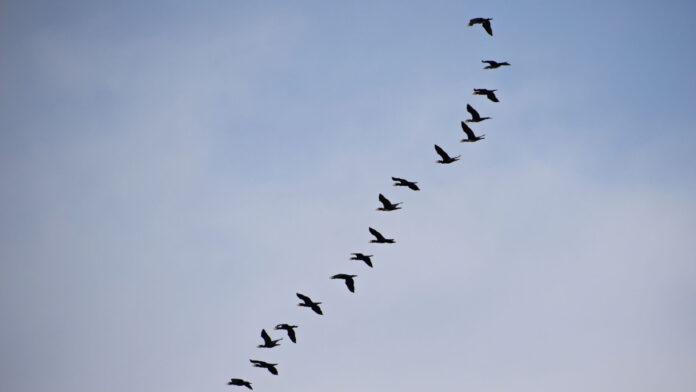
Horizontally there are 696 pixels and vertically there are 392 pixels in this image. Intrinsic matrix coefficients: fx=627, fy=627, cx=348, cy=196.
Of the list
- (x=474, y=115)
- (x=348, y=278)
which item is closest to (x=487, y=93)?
(x=474, y=115)

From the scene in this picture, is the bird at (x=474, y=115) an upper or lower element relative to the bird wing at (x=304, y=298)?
upper

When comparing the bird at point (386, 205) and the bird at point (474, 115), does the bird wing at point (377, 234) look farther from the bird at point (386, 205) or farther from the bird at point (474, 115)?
the bird at point (474, 115)

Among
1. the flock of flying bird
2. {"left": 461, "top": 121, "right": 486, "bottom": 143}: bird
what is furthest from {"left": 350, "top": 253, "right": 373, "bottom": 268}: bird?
{"left": 461, "top": 121, "right": 486, "bottom": 143}: bird

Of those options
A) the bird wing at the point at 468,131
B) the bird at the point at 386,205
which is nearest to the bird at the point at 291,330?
the bird at the point at 386,205

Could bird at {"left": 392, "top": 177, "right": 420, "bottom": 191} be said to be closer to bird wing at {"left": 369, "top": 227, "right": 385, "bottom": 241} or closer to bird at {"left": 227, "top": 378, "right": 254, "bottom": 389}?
bird wing at {"left": 369, "top": 227, "right": 385, "bottom": 241}

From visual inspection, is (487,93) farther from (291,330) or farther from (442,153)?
(291,330)

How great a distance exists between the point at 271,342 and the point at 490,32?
90.6 ft

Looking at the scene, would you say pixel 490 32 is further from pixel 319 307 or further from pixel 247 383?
pixel 247 383

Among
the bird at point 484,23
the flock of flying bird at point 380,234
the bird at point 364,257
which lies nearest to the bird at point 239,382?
the flock of flying bird at point 380,234

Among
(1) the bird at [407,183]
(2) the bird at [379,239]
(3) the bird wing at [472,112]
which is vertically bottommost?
(2) the bird at [379,239]

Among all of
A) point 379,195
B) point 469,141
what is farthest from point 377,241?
point 469,141

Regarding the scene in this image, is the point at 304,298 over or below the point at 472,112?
below

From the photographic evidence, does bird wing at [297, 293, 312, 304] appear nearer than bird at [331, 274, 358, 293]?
Yes

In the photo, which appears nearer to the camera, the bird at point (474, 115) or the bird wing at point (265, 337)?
the bird at point (474, 115)
